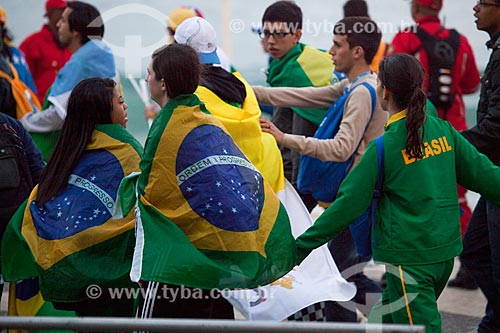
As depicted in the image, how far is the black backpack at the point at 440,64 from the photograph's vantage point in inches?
261

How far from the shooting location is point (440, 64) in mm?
6617

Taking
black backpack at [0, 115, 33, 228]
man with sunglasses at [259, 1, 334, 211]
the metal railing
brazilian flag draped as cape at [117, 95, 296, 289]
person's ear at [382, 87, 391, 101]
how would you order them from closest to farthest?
the metal railing
brazilian flag draped as cape at [117, 95, 296, 289]
person's ear at [382, 87, 391, 101]
black backpack at [0, 115, 33, 228]
man with sunglasses at [259, 1, 334, 211]

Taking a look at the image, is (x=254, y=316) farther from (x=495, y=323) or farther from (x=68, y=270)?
(x=495, y=323)

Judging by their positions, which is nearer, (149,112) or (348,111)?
(348,111)

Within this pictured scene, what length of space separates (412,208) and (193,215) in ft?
2.88

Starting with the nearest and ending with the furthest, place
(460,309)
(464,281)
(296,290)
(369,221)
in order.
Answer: (369,221) < (296,290) < (460,309) < (464,281)

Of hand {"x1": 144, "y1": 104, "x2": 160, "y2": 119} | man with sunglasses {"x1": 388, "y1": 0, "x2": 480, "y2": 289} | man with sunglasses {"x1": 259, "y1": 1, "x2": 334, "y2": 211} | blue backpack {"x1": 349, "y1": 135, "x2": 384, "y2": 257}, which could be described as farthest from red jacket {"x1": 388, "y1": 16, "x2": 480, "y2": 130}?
blue backpack {"x1": 349, "y1": 135, "x2": 384, "y2": 257}

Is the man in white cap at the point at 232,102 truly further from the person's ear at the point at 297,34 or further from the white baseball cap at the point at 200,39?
the person's ear at the point at 297,34

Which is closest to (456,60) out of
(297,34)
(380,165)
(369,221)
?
(297,34)

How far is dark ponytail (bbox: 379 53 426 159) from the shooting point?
3.78 m

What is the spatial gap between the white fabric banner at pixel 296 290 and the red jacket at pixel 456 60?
7.87ft

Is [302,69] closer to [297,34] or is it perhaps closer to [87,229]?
[297,34]

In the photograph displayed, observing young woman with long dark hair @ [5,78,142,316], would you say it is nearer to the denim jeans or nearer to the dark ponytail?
the dark ponytail

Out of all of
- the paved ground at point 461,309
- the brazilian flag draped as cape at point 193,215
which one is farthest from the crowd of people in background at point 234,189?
the paved ground at point 461,309
